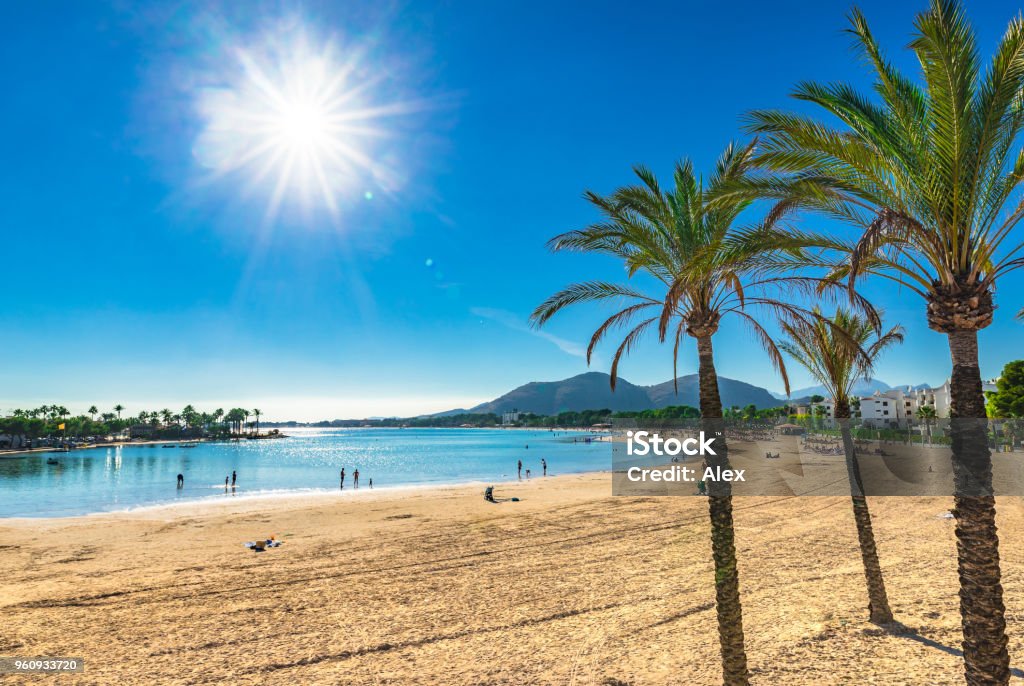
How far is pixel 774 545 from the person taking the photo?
15.9 metres

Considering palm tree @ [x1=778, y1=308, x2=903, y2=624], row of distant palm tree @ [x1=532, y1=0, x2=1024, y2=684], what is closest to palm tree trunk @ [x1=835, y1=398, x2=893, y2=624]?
palm tree @ [x1=778, y1=308, x2=903, y2=624]

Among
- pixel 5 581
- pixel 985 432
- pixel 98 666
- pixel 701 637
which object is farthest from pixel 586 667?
pixel 5 581

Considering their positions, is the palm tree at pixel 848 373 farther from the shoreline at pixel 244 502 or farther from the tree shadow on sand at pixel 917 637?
the shoreline at pixel 244 502

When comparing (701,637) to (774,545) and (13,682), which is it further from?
(13,682)

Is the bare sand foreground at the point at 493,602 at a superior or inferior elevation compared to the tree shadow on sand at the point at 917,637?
inferior

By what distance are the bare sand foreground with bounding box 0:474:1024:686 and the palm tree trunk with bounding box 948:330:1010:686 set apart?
288 cm

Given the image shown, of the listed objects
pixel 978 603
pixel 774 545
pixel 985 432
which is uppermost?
pixel 985 432

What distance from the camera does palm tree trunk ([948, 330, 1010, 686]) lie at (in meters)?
5.41

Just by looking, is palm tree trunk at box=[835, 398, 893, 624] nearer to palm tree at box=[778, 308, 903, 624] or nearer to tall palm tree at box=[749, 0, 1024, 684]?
palm tree at box=[778, 308, 903, 624]

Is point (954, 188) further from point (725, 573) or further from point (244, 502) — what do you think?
point (244, 502)

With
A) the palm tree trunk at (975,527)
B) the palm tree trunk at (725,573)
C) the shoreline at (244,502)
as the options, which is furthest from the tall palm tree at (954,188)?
the shoreline at (244,502)

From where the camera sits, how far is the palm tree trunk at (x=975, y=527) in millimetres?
5414

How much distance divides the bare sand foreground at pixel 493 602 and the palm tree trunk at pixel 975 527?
2877 millimetres

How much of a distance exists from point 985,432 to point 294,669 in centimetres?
1073
